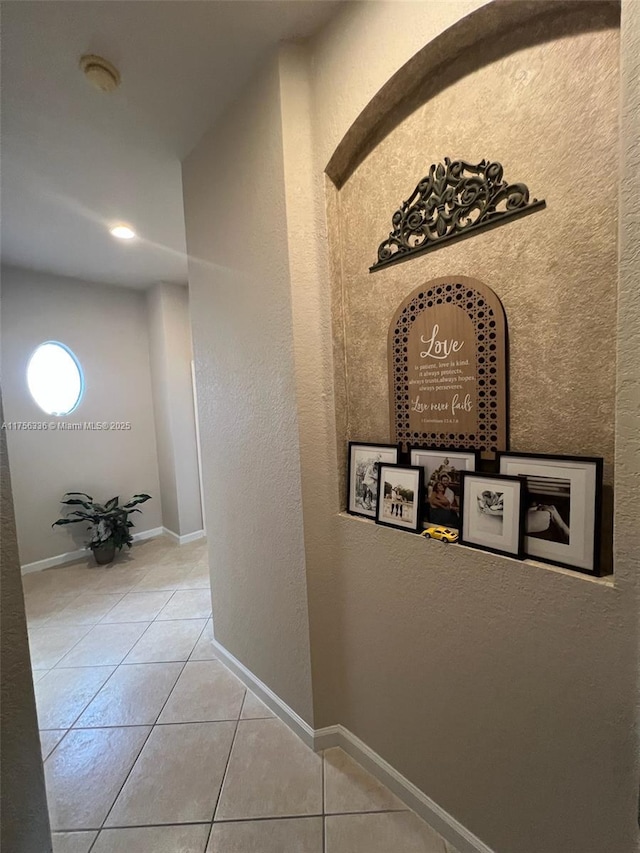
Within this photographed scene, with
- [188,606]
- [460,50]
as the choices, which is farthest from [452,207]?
[188,606]

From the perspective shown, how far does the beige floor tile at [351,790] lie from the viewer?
1229 millimetres

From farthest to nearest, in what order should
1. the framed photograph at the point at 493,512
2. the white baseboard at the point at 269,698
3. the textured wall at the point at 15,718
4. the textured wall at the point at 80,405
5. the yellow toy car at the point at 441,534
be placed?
1. the textured wall at the point at 80,405
2. the white baseboard at the point at 269,698
3. the yellow toy car at the point at 441,534
4. the framed photograph at the point at 493,512
5. the textured wall at the point at 15,718

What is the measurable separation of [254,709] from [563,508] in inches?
64.6

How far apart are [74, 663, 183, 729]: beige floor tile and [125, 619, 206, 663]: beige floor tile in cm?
6

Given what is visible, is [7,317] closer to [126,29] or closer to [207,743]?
[126,29]

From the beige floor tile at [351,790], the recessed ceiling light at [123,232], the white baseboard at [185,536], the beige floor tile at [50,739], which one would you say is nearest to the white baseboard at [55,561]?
the white baseboard at [185,536]

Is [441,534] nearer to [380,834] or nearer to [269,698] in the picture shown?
[380,834]

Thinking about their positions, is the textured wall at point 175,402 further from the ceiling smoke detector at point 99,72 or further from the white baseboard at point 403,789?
the white baseboard at point 403,789

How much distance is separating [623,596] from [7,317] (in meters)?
4.27

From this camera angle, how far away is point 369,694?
1330 millimetres

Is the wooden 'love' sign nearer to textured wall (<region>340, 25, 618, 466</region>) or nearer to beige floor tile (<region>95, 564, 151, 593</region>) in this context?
textured wall (<region>340, 25, 618, 466</region>)

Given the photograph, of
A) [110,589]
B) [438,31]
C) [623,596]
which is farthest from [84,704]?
[438,31]

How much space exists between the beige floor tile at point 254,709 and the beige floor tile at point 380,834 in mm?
505

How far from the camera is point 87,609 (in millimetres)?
2607
